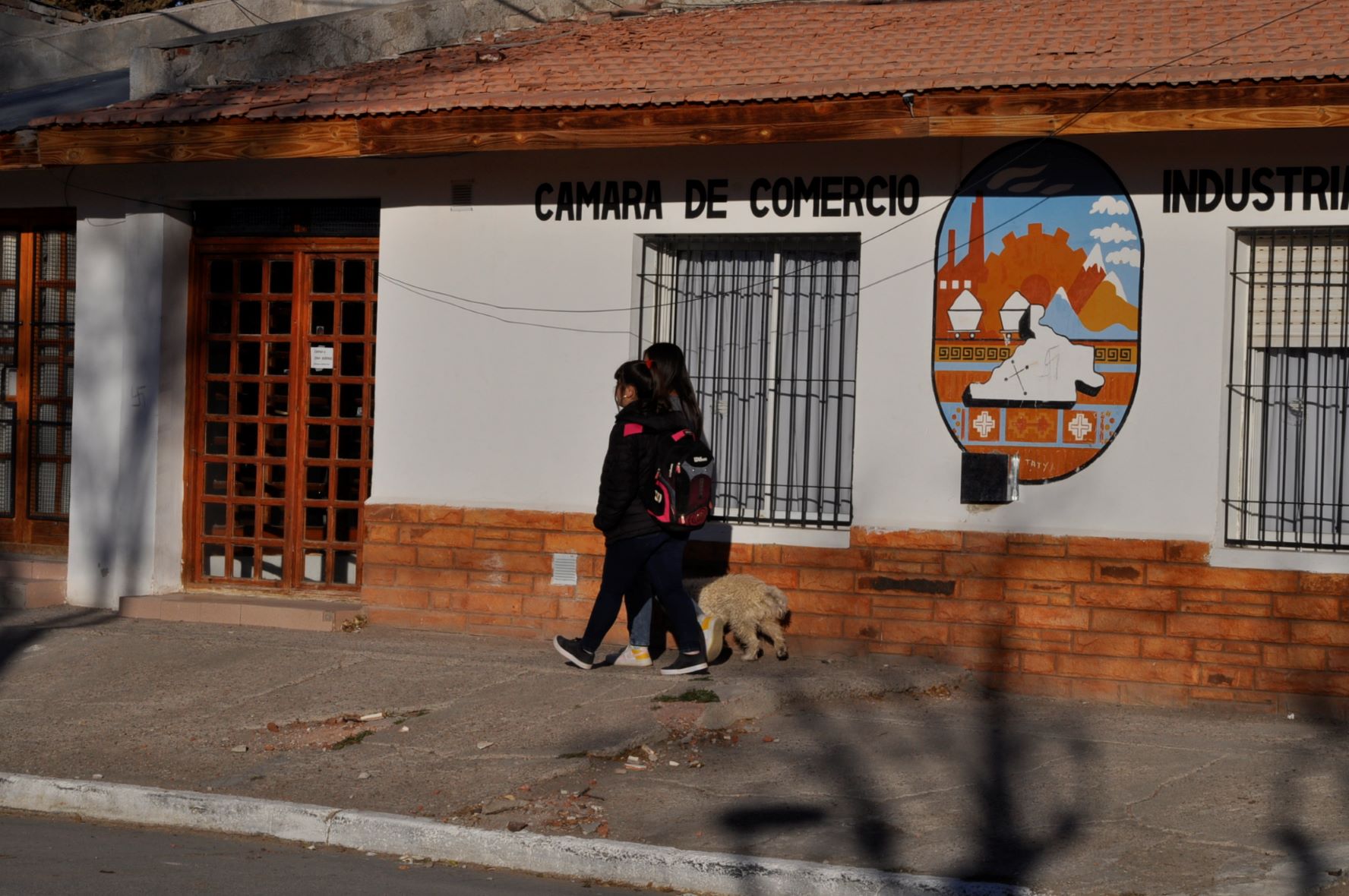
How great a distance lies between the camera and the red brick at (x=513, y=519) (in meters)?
9.44

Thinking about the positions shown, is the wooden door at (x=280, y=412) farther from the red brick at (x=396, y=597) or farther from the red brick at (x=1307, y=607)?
the red brick at (x=1307, y=607)

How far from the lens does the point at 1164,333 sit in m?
8.31

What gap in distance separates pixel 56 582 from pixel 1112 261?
24.3 ft

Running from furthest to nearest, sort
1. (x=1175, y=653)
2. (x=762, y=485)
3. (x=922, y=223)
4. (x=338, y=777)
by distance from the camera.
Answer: (x=762, y=485) → (x=922, y=223) → (x=1175, y=653) → (x=338, y=777)

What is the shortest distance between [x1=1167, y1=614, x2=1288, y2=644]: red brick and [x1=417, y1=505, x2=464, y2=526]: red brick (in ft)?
13.9

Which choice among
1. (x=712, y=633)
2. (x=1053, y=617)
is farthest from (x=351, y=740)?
(x=1053, y=617)

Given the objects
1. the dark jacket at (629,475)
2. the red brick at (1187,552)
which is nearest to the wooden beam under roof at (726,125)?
the dark jacket at (629,475)

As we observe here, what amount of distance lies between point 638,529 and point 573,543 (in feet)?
4.63

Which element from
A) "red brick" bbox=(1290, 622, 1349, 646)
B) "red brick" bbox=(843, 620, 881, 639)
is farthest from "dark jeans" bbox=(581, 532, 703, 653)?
"red brick" bbox=(1290, 622, 1349, 646)

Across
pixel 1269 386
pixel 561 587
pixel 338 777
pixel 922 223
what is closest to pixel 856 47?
pixel 922 223

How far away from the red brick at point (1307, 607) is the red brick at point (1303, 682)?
0.94ft

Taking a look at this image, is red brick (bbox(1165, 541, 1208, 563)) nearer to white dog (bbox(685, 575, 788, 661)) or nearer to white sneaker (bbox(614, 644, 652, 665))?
white dog (bbox(685, 575, 788, 661))

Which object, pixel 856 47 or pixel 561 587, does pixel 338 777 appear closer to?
pixel 561 587

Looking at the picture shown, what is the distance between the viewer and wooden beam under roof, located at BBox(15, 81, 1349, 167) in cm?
774
